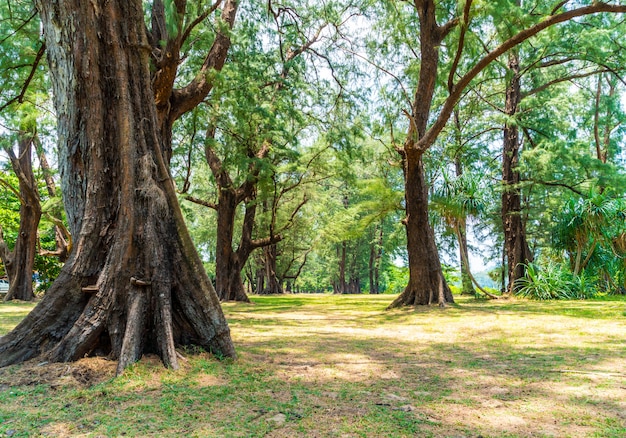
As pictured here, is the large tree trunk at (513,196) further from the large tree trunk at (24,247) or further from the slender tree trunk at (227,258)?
the large tree trunk at (24,247)

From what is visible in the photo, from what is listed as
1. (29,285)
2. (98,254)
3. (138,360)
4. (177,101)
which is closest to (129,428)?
(138,360)

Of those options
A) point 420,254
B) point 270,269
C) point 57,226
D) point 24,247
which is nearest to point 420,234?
point 420,254

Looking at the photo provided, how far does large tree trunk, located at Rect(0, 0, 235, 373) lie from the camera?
3.23m

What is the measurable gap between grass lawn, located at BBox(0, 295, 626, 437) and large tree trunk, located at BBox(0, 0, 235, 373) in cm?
27

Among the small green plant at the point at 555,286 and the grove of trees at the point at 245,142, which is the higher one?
the grove of trees at the point at 245,142

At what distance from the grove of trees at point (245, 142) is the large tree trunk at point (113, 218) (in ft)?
0.05

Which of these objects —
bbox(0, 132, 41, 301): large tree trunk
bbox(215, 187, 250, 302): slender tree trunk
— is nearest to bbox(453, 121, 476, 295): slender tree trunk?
bbox(215, 187, 250, 302): slender tree trunk

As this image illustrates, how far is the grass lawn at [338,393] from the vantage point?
Answer: 215 cm

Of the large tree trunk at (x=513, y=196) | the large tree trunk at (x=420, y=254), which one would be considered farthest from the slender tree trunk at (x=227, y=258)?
the large tree trunk at (x=513, y=196)

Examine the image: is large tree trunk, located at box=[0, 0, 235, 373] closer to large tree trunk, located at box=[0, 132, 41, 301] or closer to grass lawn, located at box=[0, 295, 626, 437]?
grass lawn, located at box=[0, 295, 626, 437]

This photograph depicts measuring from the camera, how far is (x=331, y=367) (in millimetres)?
3600

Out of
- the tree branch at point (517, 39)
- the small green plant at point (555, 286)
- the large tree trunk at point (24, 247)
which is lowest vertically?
the small green plant at point (555, 286)

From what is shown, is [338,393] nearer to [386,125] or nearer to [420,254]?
[420,254]

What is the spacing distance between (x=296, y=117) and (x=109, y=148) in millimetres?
7135
